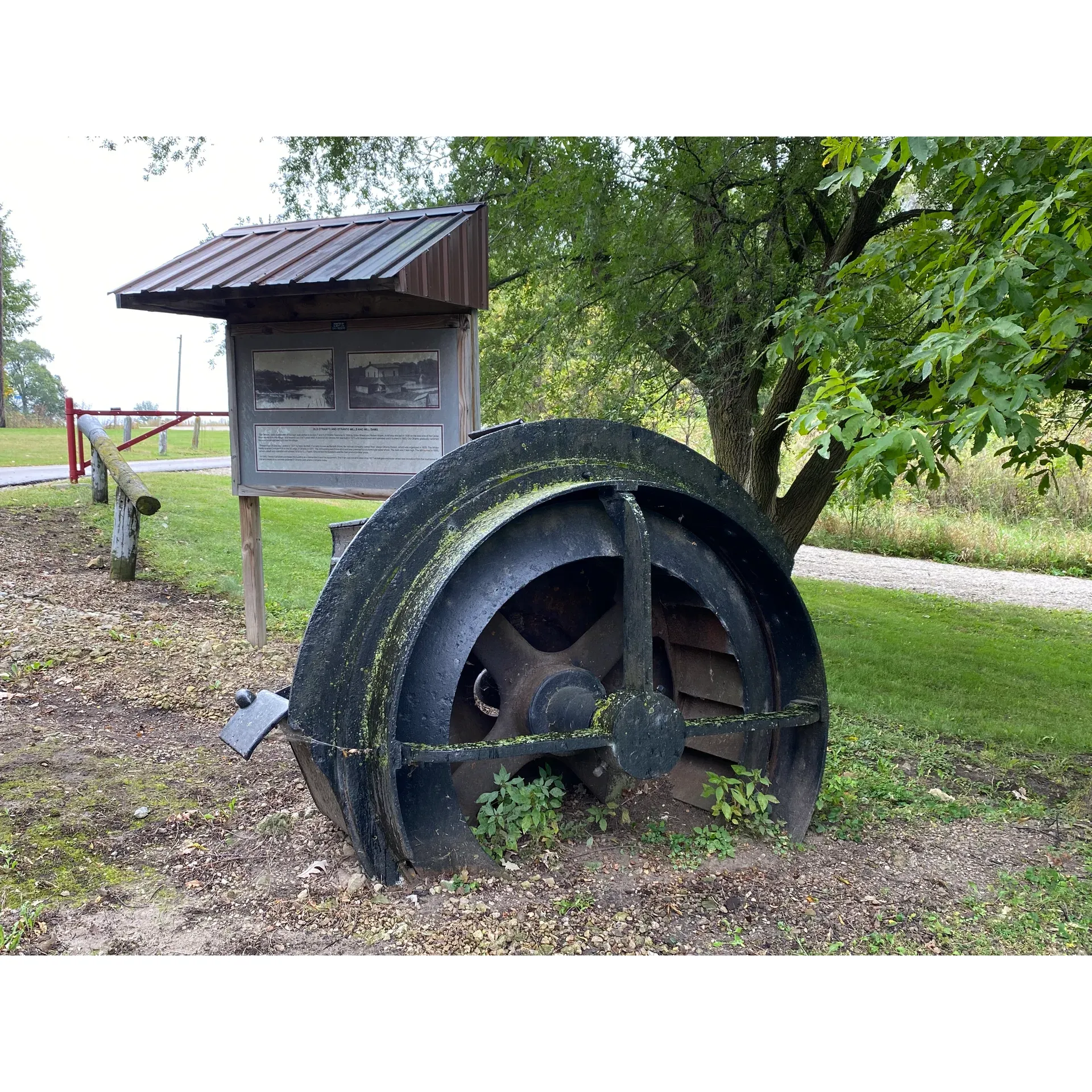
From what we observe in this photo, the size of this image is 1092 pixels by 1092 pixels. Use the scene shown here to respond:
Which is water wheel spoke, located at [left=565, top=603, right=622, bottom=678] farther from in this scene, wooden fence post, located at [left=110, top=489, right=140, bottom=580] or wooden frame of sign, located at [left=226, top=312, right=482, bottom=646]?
wooden fence post, located at [left=110, top=489, right=140, bottom=580]

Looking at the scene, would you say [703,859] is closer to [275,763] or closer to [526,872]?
[526,872]

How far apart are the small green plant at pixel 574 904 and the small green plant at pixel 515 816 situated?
0.28 meters

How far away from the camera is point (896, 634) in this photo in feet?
27.7

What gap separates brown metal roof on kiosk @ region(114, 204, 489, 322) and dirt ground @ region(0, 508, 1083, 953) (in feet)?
7.79

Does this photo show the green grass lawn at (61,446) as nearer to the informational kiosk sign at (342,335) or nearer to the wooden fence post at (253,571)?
the wooden fence post at (253,571)

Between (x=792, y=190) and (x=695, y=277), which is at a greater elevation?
(x=792, y=190)

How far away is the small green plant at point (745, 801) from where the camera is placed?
3.52 meters

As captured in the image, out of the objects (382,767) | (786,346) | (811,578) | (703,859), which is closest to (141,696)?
(382,767)

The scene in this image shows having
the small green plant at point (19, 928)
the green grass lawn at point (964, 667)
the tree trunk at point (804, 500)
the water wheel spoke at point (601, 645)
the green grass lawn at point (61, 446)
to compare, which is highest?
the green grass lawn at point (61, 446)

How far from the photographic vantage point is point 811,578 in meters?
12.3

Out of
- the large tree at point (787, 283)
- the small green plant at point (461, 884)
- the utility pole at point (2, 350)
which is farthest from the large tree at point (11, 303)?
the small green plant at point (461, 884)

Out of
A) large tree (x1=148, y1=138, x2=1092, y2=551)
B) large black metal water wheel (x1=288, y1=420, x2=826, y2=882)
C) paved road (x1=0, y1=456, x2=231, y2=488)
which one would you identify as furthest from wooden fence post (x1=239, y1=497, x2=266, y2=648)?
large black metal water wheel (x1=288, y1=420, x2=826, y2=882)

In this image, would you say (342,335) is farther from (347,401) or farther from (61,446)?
(61,446)

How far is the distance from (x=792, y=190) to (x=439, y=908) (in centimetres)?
559
